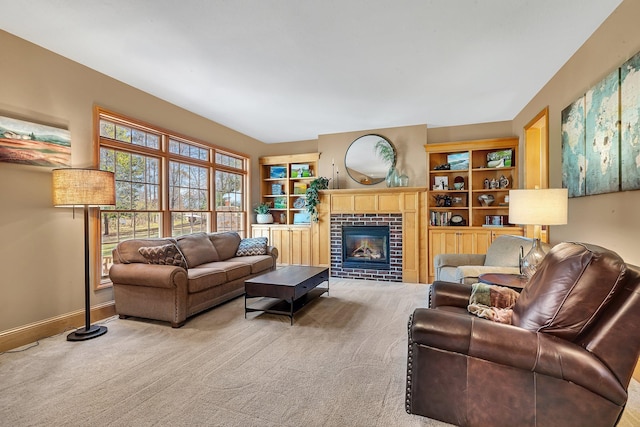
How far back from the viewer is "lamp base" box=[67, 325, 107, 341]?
9.27 ft

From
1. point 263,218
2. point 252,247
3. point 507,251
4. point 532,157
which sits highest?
point 532,157

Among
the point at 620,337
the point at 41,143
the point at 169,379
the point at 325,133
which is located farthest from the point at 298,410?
the point at 325,133

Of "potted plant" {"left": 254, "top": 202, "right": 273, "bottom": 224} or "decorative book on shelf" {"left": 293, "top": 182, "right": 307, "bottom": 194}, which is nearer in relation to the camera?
"potted plant" {"left": 254, "top": 202, "right": 273, "bottom": 224}

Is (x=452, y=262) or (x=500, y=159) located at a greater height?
(x=500, y=159)

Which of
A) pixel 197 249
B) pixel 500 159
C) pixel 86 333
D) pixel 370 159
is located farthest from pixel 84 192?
pixel 500 159

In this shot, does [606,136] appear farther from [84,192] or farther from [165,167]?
[165,167]

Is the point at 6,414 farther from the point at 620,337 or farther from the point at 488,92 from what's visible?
the point at 488,92

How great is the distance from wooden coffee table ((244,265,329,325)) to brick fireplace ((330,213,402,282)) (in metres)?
1.42

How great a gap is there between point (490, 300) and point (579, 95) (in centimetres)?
213

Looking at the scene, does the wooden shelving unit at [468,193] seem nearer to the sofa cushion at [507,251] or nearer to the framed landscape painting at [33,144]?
the sofa cushion at [507,251]

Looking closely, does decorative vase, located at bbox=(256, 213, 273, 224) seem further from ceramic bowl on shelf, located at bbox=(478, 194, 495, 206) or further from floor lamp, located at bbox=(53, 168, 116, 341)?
ceramic bowl on shelf, located at bbox=(478, 194, 495, 206)

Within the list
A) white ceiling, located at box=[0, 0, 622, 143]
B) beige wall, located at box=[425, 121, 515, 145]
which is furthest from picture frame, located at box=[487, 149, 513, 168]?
white ceiling, located at box=[0, 0, 622, 143]

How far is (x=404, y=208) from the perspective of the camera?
17.1 feet

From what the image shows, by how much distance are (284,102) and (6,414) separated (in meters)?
3.88
